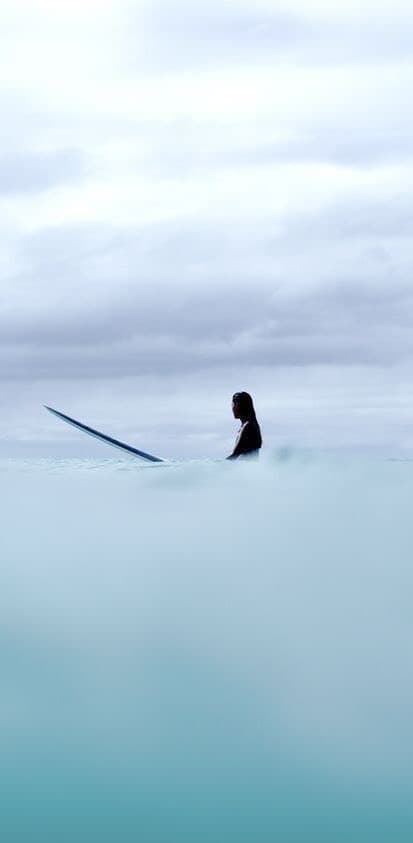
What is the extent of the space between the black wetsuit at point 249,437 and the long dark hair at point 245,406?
0.04 m

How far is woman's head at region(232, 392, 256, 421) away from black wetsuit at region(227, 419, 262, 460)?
0.10m

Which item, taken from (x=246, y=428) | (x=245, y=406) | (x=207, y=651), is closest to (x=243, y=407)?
(x=245, y=406)

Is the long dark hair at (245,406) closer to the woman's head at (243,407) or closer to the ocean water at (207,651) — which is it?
the woman's head at (243,407)

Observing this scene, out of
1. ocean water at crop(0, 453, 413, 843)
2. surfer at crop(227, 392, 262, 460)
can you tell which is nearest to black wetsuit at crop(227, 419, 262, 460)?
surfer at crop(227, 392, 262, 460)

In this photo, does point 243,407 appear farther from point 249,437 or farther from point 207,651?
point 207,651

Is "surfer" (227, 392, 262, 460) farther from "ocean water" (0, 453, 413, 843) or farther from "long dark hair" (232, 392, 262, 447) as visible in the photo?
"ocean water" (0, 453, 413, 843)

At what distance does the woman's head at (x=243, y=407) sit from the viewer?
423 inches

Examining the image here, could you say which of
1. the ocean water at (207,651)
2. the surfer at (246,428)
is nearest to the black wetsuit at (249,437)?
the surfer at (246,428)

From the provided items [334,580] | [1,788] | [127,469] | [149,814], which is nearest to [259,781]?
[149,814]

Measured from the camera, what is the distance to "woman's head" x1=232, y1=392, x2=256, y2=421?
10.7m

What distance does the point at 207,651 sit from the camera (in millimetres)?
7469

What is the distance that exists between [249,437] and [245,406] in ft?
1.15

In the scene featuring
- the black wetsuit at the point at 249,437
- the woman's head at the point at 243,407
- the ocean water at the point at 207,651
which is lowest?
the ocean water at the point at 207,651

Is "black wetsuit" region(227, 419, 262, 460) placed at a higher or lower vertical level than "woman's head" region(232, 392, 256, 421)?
lower
